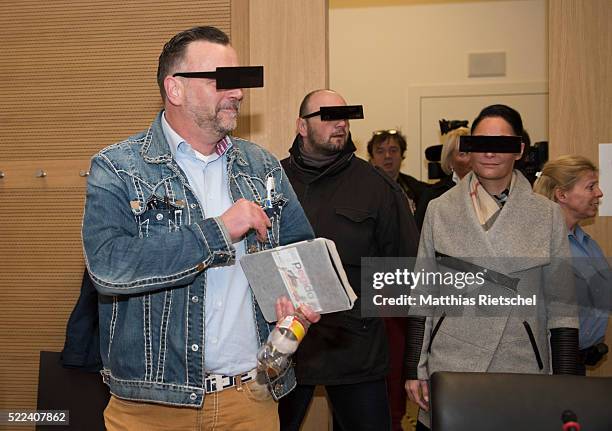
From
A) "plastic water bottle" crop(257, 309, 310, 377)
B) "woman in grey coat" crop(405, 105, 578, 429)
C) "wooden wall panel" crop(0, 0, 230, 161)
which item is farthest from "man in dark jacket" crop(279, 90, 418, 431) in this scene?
"plastic water bottle" crop(257, 309, 310, 377)

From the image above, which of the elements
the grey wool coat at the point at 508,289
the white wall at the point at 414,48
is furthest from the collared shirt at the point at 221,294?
the white wall at the point at 414,48

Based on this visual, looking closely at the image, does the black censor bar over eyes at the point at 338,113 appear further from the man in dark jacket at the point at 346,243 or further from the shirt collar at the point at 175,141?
the shirt collar at the point at 175,141

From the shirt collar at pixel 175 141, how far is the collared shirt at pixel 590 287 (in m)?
1.66

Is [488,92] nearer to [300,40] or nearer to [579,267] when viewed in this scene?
[300,40]

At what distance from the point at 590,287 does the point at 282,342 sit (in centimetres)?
181

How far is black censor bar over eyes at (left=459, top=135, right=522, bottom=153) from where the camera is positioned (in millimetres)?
2646

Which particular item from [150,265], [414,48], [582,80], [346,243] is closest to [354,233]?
[346,243]

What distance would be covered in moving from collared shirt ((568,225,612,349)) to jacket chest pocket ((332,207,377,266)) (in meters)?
0.82

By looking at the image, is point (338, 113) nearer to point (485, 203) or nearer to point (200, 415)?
point (485, 203)

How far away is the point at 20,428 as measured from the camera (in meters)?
3.92

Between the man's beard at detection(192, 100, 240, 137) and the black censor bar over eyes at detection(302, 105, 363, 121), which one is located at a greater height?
the black censor bar over eyes at detection(302, 105, 363, 121)

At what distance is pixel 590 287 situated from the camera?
10.3 feet

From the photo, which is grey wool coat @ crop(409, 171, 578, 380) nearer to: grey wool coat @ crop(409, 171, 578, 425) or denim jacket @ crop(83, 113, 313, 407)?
grey wool coat @ crop(409, 171, 578, 425)

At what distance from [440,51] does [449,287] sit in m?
3.82
